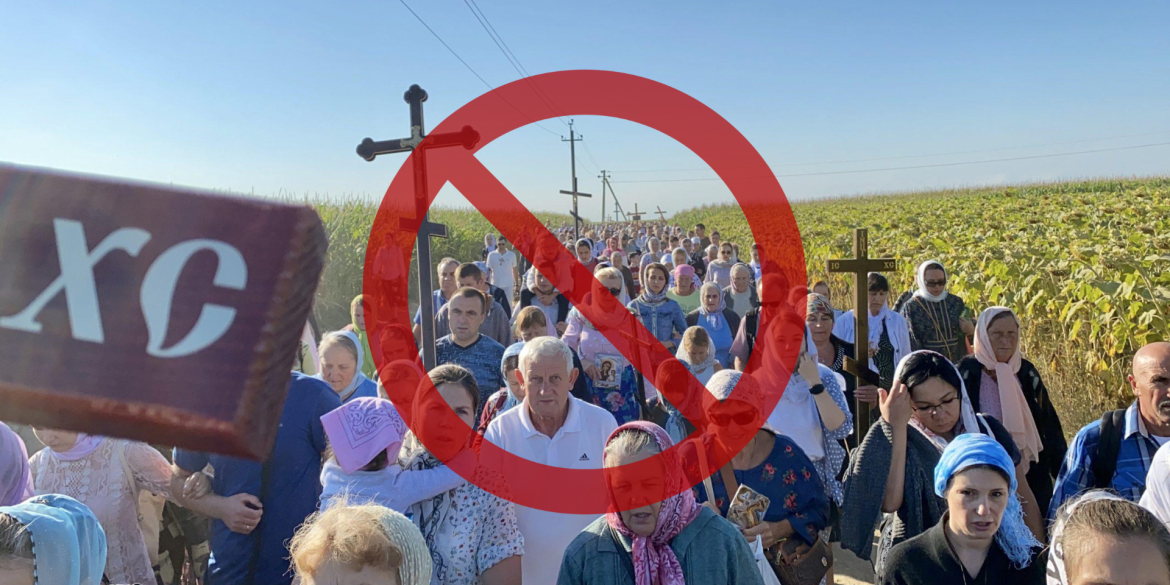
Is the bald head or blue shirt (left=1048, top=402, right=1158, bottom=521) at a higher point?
the bald head

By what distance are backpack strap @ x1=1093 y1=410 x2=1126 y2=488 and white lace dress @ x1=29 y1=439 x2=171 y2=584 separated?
4253 millimetres

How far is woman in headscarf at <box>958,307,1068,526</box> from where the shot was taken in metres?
4.14

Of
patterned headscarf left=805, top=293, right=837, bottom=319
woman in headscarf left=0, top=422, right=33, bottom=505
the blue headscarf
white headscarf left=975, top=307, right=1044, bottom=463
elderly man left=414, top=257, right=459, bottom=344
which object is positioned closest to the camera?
the blue headscarf

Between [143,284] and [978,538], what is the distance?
2.65 meters

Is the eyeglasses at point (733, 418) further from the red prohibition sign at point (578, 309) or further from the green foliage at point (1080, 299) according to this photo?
the green foliage at point (1080, 299)

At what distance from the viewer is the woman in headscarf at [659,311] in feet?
20.2

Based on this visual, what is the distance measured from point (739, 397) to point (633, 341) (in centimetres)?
213

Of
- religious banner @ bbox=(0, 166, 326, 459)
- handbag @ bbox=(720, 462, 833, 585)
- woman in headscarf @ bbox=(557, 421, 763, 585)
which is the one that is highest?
religious banner @ bbox=(0, 166, 326, 459)

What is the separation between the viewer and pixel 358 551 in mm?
1911

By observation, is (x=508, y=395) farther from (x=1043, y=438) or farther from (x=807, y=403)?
(x=1043, y=438)

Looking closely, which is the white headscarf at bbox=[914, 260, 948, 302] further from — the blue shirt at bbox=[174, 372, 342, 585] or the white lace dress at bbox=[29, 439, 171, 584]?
the white lace dress at bbox=[29, 439, 171, 584]

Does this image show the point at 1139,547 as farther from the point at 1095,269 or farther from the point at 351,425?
the point at 1095,269

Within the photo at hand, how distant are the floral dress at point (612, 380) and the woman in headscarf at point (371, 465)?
249 centimetres

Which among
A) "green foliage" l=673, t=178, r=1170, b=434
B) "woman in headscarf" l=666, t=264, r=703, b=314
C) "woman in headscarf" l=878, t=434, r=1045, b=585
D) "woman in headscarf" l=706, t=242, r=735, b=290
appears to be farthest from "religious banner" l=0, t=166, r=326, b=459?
"woman in headscarf" l=706, t=242, r=735, b=290
